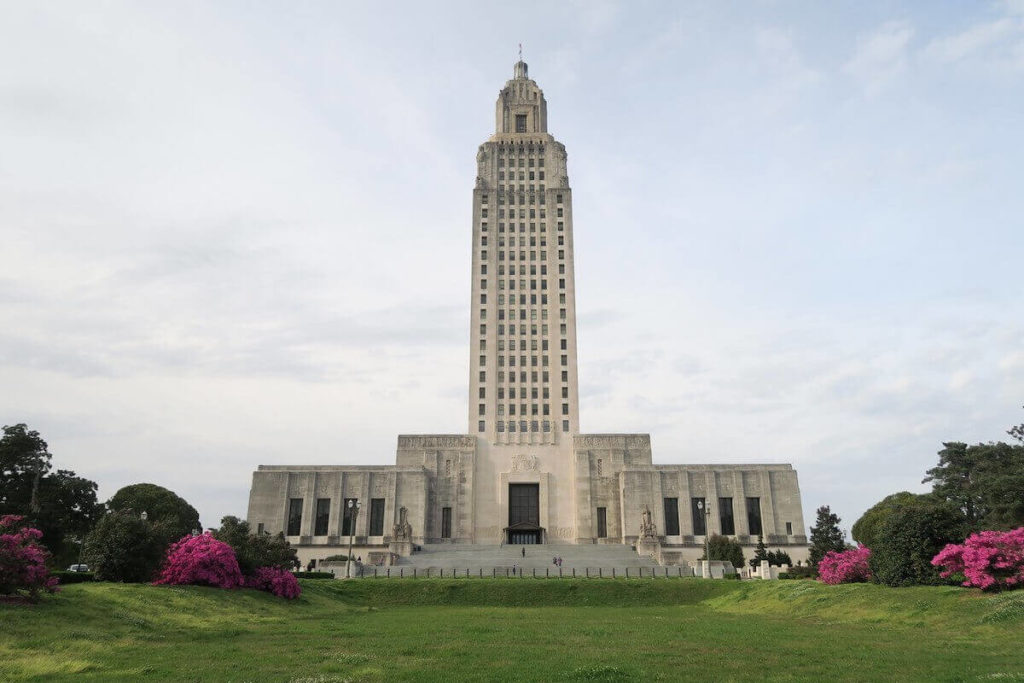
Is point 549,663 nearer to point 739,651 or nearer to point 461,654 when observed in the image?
point 461,654

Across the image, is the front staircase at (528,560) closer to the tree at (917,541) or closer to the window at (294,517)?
the window at (294,517)

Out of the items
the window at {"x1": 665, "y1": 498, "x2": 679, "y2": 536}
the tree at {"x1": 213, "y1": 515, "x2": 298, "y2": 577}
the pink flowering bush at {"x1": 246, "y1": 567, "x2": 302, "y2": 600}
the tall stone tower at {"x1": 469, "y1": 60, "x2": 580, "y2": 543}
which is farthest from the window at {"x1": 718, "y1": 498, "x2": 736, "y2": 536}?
the pink flowering bush at {"x1": 246, "y1": 567, "x2": 302, "y2": 600}

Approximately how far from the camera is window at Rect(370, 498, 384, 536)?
70.7 meters

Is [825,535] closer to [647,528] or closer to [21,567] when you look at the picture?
[647,528]

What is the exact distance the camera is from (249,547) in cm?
3234

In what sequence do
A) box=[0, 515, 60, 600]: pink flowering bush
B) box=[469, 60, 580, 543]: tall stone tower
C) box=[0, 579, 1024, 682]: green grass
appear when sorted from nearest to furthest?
box=[0, 579, 1024, 682]: green grass
box=[0, 515, 60, 600]: pink flowering bush
box=[469, 60, 580, 543]: tall stone tower

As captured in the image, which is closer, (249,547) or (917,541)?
(917,541)

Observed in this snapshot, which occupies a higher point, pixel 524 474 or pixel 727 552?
pixel 524 474

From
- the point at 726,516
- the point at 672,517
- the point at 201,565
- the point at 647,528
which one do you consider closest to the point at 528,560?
the point at 647,528

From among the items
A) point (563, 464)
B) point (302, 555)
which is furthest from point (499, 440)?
point (302, 555)

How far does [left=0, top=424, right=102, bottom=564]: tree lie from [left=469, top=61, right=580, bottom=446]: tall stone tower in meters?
36.8

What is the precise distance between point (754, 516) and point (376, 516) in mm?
36481

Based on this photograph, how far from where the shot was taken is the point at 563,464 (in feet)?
246

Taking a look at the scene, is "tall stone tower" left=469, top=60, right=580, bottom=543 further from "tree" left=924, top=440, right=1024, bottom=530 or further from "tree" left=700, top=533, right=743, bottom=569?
"tree" left=924, top=440, right=1024, bottom=530
